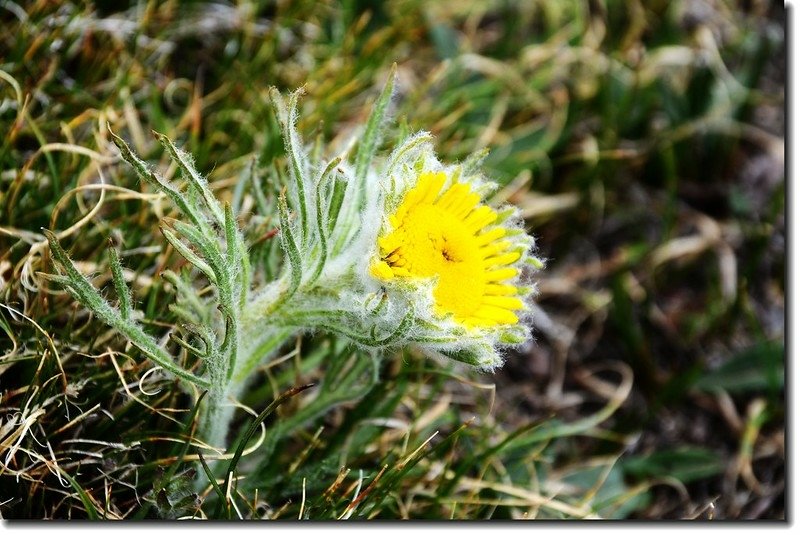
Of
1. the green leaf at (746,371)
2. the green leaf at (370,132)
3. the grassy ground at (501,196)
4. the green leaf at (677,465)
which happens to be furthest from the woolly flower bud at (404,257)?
the green leaf at (746,371)

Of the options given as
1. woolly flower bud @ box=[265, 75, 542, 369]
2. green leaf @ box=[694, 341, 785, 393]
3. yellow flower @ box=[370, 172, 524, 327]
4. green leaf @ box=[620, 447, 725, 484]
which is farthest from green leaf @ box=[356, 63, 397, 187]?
green leaf @ box=[694, 341, 785, 393]

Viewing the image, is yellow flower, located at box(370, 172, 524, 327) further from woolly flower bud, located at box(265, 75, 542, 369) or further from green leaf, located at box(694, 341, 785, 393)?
green leaf, located at box(694, 341, 785, 393)

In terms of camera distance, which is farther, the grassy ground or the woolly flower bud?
the grassy ground

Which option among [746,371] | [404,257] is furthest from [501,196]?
[404,257]

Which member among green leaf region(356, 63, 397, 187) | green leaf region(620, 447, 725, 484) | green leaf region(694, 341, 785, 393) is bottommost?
green leaf region(620, 447, 725, 484)

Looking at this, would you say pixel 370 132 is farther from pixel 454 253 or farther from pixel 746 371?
pixel 746 371

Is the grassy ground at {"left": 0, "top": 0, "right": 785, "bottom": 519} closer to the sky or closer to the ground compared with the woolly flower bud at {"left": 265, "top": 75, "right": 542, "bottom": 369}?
closer to the ground
